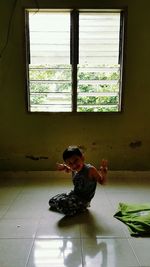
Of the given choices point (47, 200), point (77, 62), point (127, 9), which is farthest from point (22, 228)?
point (127, 9)

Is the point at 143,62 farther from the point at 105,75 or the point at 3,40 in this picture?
the point at 3,40

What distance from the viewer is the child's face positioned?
2.12 metres

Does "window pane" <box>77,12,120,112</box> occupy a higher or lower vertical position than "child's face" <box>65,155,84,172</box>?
A: higher

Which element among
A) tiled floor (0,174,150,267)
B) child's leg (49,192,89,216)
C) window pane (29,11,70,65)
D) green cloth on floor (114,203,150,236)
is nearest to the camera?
tiled floor (0,174,150,267)

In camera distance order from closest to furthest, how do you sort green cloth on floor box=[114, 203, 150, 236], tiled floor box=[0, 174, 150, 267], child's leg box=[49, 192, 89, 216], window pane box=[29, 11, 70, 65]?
1. tiled floor box=[0, 174, 150, 267]
2. green cloth on floor box=[114, 203, 150, 236]
3. child's leg box=[49, 192, 89, 216]
4. window pane box=[29, 11, 70, 65]

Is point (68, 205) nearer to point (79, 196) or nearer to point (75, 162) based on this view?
point (79, 196)

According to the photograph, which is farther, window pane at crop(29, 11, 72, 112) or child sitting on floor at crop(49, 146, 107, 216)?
window pane at crop(29, 11, 72, 112)

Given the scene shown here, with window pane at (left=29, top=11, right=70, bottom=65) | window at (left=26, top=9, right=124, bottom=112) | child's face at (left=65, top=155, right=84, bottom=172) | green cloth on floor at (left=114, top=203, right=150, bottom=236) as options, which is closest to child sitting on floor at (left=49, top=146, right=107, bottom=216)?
child's face at (left=65, top=155, right=84, bottom=172)

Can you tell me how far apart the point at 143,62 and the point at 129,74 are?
210 mm

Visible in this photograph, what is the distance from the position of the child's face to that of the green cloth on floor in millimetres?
490

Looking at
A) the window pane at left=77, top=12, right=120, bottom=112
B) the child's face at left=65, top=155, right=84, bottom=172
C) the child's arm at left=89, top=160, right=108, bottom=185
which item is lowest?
the child's arm at left=89, top=160, right=108, bottom=185

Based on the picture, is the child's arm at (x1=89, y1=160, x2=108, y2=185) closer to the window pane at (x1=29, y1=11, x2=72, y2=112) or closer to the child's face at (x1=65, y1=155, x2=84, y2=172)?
the child's face at (x1=65, y1=155, x2=84, y2=172)

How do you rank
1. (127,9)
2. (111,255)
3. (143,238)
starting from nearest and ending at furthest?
(111,255)
(143,238)
(127,9)

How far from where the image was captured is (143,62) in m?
2.97
